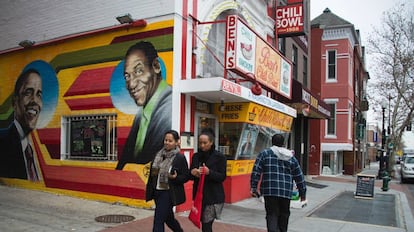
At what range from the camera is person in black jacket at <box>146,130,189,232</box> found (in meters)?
5.25

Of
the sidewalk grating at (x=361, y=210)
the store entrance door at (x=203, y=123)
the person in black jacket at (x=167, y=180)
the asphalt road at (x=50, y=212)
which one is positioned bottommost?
the sidewalk grating at (x=361, y=210)

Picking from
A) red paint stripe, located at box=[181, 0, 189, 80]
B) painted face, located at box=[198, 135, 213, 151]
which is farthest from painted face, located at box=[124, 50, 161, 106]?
painted face, located at box=[198, 135, 213, 151]

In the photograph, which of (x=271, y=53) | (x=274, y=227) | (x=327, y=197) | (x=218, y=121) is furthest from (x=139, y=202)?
(x=327, y=197)

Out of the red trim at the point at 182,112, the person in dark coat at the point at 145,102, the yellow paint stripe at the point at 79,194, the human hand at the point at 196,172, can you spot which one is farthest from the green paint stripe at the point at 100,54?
the human hand at the point at 196,172

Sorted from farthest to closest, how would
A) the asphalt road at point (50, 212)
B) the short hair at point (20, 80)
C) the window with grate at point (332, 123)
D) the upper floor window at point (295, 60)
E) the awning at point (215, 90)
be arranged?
the window with grate at point (332, 123) → the upper floor window at point (295, 60) → the short hair at point (20, 80) → the awning at point (215, 90) → the asphalt road at point (50, 212)

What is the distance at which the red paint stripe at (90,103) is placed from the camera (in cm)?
963

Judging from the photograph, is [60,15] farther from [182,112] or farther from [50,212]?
[50,212]

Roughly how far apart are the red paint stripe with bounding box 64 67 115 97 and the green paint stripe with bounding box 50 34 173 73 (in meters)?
0.25

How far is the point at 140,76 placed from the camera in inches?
363

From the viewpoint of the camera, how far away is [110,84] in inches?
379

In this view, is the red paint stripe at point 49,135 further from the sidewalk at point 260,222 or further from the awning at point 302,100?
the awning at point 302,100

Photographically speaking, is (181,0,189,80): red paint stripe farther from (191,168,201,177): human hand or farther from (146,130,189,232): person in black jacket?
(191,168,201,177): human hand

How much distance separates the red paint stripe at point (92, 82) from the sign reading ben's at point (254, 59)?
2.91 meters

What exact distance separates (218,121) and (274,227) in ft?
17.3
